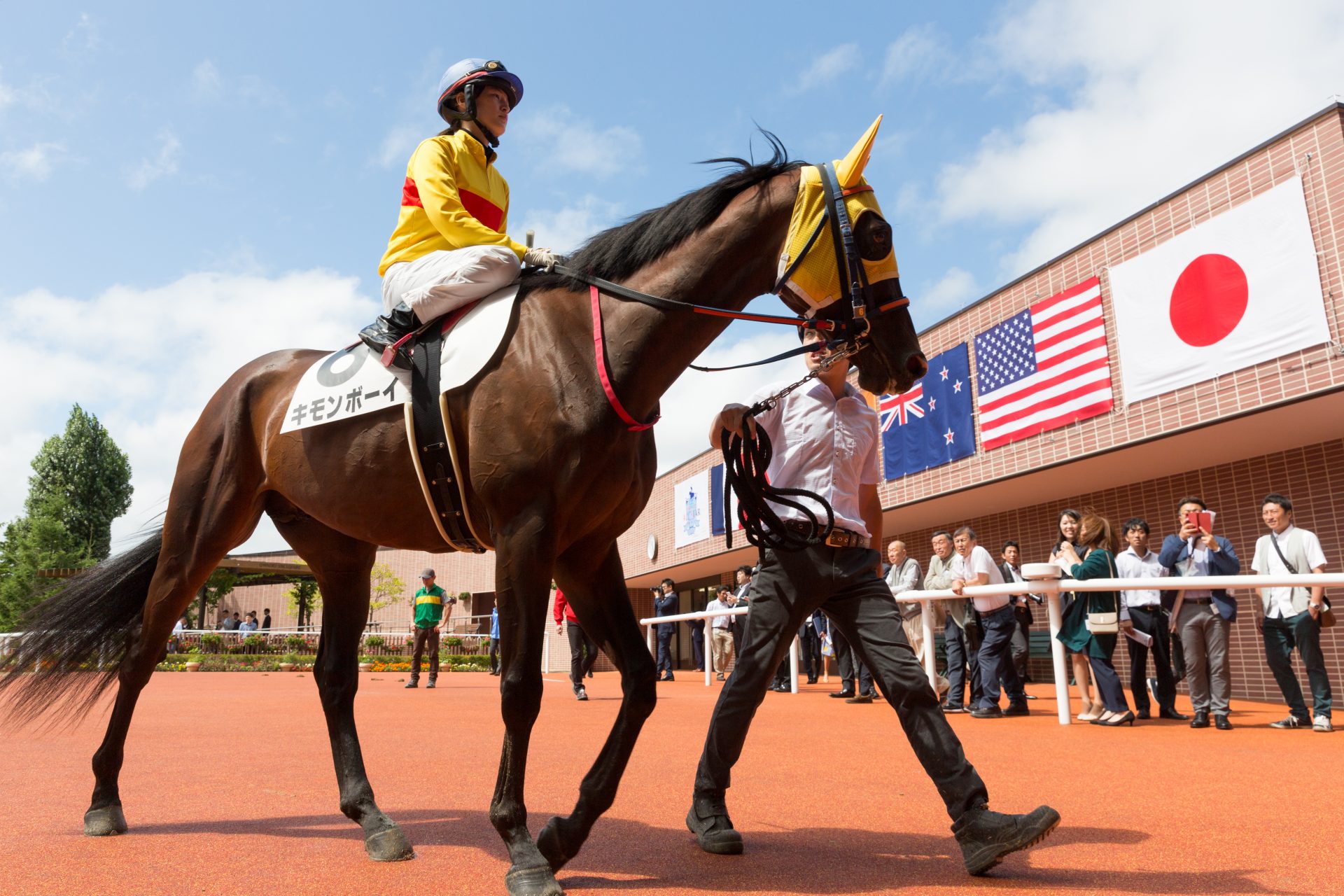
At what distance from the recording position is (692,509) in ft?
76.3

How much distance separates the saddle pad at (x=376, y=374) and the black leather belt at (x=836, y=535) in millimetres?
1271

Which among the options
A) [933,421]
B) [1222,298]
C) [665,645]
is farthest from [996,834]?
[665,645]

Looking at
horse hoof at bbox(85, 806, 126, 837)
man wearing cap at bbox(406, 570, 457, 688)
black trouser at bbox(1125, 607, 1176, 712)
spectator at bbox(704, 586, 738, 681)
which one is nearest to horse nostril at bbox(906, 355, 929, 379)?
horse hoof at bbox(85, 806, 126, 837)

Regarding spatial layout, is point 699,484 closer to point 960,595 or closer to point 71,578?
point 960,595

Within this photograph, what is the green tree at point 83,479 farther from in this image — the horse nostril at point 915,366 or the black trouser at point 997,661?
the horse nostril at point 915,366

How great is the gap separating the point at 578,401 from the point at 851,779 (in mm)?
2855

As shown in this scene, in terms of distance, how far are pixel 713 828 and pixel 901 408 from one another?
13.0m

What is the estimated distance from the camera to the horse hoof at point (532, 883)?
250cm

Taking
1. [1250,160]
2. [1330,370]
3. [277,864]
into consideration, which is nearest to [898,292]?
[277,864]

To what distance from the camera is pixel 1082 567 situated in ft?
25.6

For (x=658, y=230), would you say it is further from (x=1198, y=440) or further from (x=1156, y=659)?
(x=1198, y=440)

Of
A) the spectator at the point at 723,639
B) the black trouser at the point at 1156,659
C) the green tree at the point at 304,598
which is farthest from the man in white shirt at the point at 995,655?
the green tree at the point at 304,598

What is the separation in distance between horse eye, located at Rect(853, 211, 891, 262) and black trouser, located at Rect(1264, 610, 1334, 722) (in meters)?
6.59

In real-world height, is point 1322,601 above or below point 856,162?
below
